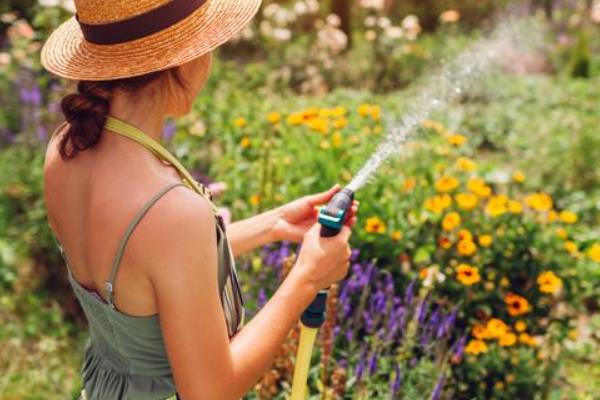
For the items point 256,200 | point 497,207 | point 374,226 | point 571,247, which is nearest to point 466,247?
point 497,207

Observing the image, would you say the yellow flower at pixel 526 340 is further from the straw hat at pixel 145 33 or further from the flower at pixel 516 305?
the straw hat at pixel 145 33

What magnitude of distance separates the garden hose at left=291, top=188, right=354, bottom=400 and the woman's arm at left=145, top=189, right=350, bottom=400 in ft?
0.54

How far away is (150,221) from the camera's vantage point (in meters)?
1.15

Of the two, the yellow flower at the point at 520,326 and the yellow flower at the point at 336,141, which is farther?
the yellow flower at the point at 336,141

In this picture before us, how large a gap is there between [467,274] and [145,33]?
5.75 ft

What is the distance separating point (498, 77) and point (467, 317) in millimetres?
4439

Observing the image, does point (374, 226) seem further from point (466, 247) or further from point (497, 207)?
Answer: point (497, 207)

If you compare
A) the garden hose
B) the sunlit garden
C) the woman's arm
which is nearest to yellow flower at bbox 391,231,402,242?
the sunlit garden

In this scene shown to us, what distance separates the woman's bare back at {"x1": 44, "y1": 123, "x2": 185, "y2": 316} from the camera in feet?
3.89

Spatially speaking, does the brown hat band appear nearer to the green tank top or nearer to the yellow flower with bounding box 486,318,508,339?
the green tank top

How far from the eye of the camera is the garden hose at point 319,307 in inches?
55.0

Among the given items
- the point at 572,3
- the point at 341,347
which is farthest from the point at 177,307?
the point at 572,3

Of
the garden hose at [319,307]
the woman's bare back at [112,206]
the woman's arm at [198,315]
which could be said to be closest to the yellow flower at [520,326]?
the garden hose at [319,307]

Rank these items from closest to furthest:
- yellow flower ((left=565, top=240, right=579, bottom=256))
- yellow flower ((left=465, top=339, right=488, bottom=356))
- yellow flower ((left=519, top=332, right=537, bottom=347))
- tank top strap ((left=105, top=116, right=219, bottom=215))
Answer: tank top strap ((left=105, top=116, right=219, bottom=215)), yellow flower ((left=465, top=339, right=488, bottom=356)), yellow flower ((left=519, top=332, right=537, bottom=347)), yellow flower ((left=565, top=240, right=579, bottom=256))
